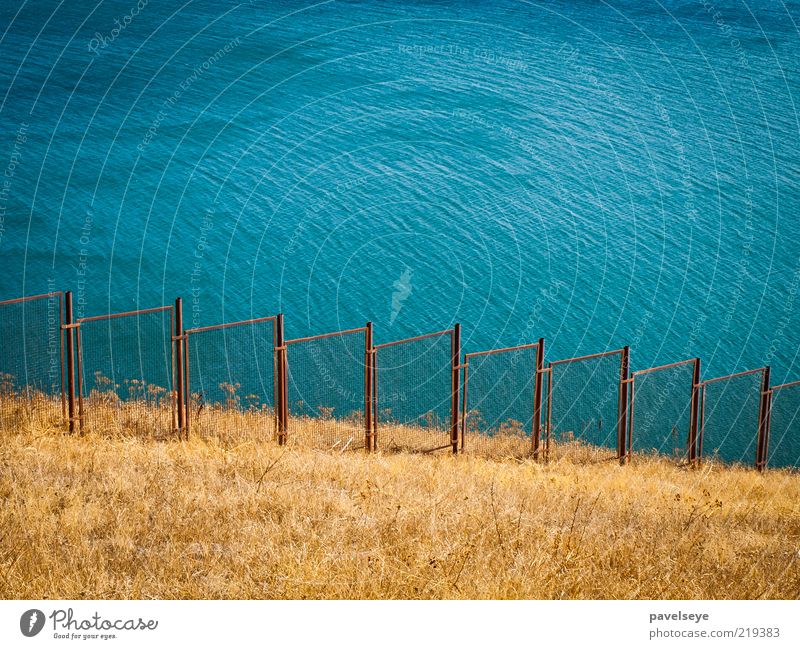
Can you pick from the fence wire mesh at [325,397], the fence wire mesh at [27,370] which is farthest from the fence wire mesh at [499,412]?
the fence wire mesh at [27,370]

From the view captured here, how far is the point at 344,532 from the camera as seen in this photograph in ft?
25.5

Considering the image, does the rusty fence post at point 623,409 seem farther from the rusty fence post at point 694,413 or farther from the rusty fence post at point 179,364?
the rusty fence post at point 179,364

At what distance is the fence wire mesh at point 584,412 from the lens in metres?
14.8

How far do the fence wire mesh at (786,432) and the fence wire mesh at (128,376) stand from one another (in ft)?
35.7

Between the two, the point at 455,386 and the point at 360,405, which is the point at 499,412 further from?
the point at 455,386

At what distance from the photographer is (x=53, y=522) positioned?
7652 mm
